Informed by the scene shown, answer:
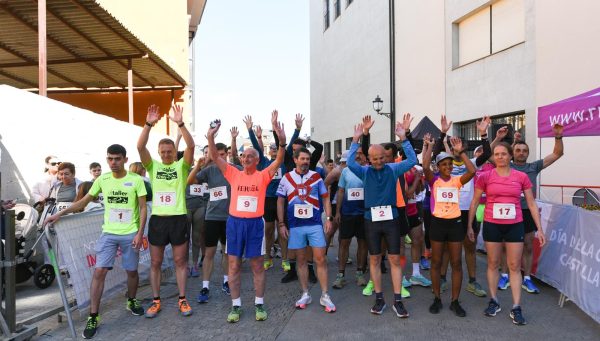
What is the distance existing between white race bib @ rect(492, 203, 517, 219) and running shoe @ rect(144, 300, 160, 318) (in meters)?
3.77

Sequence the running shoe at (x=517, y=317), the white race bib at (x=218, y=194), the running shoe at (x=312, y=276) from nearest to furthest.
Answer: the running shoe at (x=517, y=317)
the white race bib at (x=218, y=194)
the running shoe at (x=312, y=276)

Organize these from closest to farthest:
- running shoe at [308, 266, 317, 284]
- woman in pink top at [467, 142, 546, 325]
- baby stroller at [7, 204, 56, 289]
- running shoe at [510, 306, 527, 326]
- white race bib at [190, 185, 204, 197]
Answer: running shoe at [510, 306, 527, 326] → woman in pink top at [467, 142, 546, 325] → baby stroller at [7, 204, 56, 289] → running shoe at [308, 266, 317, 284] → white race bib at [190, 185, 204, 197]

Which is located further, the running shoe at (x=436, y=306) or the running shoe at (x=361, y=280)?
the running shoe at (x=361, y=280)

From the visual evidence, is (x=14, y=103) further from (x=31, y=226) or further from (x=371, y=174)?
(x=371, y=174)

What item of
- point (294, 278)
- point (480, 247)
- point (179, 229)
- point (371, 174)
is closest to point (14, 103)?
point (179, 229)

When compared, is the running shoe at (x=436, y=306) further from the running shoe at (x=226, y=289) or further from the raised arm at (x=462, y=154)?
the running shoe at (x=226, y=289)

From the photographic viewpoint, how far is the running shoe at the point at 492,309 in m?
4.88

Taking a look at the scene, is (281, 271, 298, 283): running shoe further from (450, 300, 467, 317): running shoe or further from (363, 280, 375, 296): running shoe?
(450, 300, 467, 317): running shoe

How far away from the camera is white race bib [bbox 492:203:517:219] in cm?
477

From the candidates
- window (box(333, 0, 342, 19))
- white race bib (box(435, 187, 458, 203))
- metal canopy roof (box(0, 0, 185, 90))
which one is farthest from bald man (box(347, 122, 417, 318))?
window (box(333, 0, 342, 19))

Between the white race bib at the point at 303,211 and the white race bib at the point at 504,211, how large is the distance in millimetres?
1975

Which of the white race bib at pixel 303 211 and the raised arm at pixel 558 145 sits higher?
the raised arm at pixel 558 145

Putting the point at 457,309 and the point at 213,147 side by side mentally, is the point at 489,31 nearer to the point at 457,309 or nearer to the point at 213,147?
the point at 457,309

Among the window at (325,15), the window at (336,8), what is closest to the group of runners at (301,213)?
the window at (336,8)
